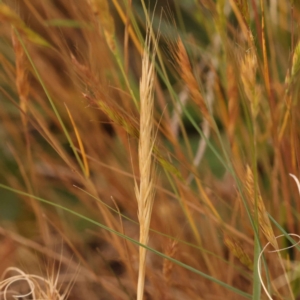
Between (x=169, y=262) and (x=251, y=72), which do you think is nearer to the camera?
(x=251, y=72)

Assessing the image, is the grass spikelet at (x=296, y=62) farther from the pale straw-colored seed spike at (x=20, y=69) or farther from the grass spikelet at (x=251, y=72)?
the pale straw-colored seed spike at (x=20, y=69)

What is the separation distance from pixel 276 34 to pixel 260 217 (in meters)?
0.45

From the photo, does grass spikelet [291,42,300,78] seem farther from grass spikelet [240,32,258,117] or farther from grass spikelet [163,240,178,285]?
grass spikelet [163,240,178,285]

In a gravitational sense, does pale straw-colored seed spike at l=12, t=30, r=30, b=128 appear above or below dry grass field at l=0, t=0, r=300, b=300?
above

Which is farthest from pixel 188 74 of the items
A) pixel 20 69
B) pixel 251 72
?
pixel 20 69

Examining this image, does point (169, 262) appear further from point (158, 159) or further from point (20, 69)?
point (20, 69)

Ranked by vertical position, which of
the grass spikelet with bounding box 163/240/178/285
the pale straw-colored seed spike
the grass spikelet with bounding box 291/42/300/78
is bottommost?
the grass spikelet with bounding box 163/240/178/285

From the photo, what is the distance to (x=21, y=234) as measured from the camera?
0.79 m

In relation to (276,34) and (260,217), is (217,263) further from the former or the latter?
(276,34)

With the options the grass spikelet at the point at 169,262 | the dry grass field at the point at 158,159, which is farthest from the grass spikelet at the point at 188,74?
the grass spikelet at the point at 169,262

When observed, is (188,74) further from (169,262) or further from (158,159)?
(169,262)

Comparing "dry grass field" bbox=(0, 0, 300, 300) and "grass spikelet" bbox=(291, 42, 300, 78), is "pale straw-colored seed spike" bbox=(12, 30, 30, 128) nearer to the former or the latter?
"dry grass field" bbox=(0, 0, 300, 300)

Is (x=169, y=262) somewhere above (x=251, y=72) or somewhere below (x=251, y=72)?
below

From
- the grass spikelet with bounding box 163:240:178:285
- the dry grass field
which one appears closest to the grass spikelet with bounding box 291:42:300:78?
the dry grass field
